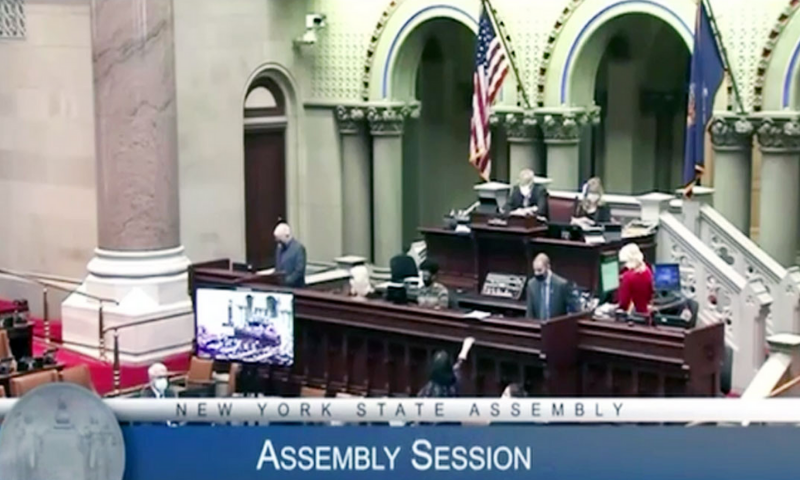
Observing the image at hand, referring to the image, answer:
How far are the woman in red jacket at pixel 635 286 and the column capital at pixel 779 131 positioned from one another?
14.5 feet

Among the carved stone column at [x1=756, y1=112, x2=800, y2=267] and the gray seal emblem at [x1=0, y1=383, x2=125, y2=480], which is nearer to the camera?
the gray seal emblem at [x1=0, y1=383, x2=125, y2=480]

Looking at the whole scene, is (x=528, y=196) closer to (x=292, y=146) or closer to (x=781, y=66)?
(x=781, y=66)

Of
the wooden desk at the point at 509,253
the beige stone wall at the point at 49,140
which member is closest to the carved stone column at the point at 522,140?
the wooden desk at the point at 509,253

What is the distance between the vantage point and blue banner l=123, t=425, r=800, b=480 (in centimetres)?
368

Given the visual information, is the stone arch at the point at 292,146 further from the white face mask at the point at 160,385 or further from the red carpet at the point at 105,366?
the white face mask at the point at 160,385

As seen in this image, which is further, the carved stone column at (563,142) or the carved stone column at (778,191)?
the carved stone column at (563,142)

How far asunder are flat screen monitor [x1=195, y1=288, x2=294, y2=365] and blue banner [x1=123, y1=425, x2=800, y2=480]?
8.07 m

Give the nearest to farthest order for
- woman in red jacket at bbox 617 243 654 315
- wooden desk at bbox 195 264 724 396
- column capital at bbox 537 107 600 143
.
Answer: wooden desk at bbox 195 264 724 396, woman in red jacket at bbox 617 243 654 315, column capital at bbox 537 107 600 143

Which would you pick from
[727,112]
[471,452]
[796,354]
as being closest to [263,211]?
[727,112]

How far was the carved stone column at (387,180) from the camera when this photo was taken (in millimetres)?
19562

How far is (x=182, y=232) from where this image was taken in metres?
17.5

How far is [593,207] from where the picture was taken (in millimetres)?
14711

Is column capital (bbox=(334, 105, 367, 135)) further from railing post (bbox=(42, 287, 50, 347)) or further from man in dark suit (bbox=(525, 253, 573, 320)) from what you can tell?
man in dark suit (bbox=(525, 253, 573, 320))

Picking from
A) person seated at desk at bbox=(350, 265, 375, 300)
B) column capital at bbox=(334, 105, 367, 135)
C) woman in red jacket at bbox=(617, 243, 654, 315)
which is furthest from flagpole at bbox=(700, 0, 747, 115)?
column capital at bbox=(334, 105, 367, 135)
